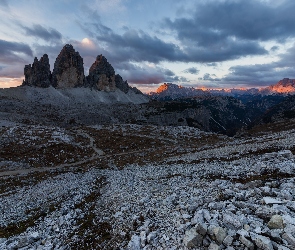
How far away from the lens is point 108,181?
111 feet

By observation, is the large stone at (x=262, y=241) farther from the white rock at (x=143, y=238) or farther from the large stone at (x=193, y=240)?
the white rock at (x=143, y=238)

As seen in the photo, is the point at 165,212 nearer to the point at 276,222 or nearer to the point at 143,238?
the point at 143,238

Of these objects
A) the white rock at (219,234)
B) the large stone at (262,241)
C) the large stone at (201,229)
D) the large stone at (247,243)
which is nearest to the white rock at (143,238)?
the large stone at (201,229)

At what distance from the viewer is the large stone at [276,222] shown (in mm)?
10938

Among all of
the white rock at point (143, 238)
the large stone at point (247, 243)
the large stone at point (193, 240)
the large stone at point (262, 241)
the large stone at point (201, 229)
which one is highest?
the large stone at point (262, 241)

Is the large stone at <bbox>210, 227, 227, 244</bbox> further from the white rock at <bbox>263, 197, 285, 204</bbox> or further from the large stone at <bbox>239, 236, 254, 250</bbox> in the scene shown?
the white rock at <bbox>263, 197, 285, 204</bbox>

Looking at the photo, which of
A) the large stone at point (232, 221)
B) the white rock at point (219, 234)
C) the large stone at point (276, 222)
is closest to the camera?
the large stone at point (276, 222)

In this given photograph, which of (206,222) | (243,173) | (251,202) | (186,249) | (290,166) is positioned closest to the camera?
(186,249)

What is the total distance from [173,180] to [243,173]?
801 cm

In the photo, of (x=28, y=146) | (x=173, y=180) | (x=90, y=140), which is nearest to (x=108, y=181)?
(x=173, y=180)

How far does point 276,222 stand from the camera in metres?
11.1

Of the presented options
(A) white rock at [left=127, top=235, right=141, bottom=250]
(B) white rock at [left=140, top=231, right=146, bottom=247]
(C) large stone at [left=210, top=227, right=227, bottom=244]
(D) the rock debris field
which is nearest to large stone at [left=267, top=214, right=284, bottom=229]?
(D) the rock debris field

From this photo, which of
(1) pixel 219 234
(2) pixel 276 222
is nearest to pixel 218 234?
(1) pixel 219 234

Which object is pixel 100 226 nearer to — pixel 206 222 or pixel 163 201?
pixel 163 201
